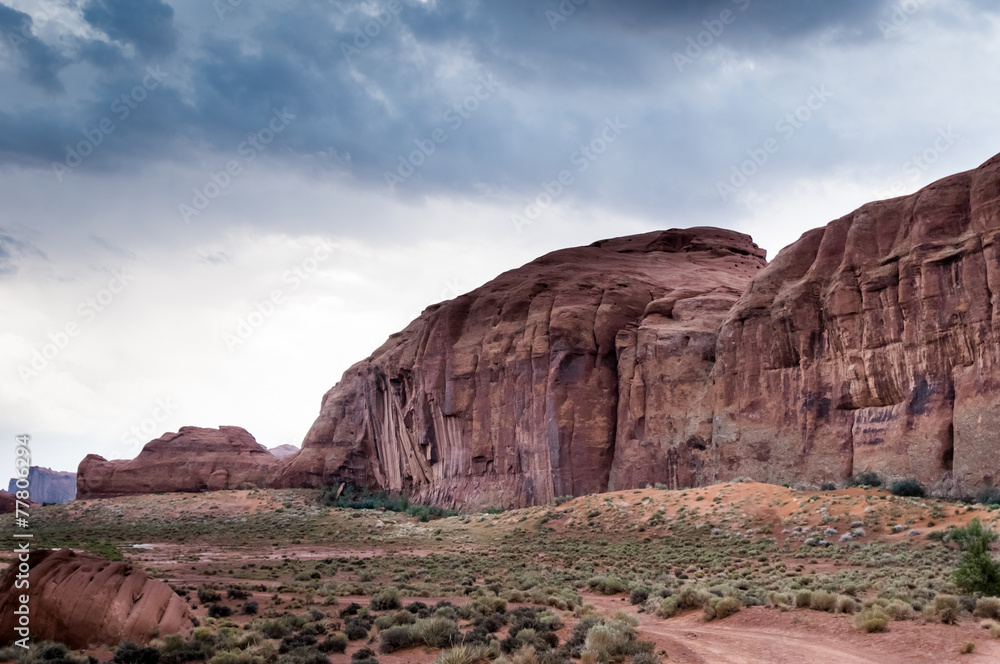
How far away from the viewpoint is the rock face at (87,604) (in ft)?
38.3

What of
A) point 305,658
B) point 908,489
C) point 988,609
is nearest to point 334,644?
point 305,658

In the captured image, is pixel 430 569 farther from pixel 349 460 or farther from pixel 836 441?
pixel 349 460

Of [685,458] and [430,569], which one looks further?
[685,458]

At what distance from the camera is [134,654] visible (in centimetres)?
1101

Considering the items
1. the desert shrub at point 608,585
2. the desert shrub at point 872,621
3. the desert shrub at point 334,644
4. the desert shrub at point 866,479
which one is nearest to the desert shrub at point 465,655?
the desert shrub at point 334,644

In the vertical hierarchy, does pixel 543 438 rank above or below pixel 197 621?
above

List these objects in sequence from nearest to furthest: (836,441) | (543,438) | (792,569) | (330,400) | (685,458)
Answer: (792,569) < (836,441) < (685,458) < (543,438) < (330,400)

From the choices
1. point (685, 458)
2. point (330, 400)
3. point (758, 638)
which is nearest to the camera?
point (758, 638)

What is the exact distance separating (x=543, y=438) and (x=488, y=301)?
14.4 metres

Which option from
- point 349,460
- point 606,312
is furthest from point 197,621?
point 349,460

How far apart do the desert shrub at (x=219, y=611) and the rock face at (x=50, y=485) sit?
17516 cm

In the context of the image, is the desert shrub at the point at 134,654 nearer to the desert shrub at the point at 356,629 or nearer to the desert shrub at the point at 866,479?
the desert shrub at the point at 356,629

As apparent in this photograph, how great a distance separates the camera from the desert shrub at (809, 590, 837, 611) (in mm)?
13984

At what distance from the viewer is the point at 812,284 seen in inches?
1519
